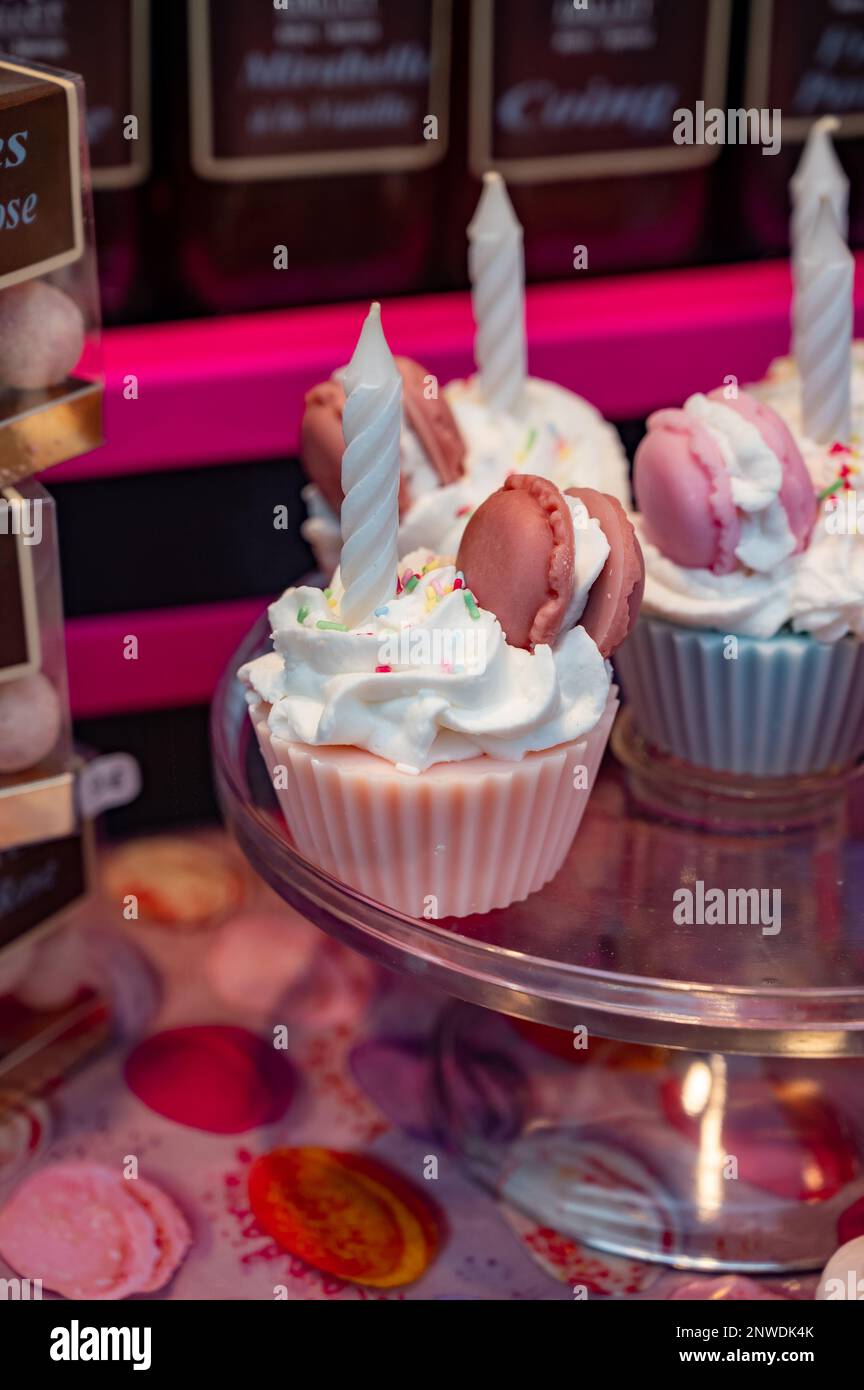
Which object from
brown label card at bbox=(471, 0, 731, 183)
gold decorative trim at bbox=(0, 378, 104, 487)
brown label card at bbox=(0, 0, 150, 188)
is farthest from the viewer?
brown label card at bbox=(471, 0, 731, 183)

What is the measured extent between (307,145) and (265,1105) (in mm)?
740

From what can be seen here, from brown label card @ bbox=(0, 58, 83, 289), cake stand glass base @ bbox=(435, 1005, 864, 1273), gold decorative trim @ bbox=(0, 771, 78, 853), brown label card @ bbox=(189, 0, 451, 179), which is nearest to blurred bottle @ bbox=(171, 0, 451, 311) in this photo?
brown label card @ bbox=(189, 0, 451, 179)

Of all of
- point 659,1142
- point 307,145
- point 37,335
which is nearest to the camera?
point 37,335

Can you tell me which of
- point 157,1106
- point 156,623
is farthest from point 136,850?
point 157,1106

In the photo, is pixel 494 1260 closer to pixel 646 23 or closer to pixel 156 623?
pixel 156 623

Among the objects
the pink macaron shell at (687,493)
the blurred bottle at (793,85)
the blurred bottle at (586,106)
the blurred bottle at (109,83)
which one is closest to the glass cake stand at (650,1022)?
the pink macaron shell at (687,493)

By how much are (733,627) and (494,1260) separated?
1.58 feet

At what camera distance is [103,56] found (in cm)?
122

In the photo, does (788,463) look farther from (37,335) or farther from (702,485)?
(37,335)

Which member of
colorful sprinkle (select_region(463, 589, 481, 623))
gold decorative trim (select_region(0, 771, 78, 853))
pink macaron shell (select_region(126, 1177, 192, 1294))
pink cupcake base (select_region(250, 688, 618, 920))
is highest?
colorful sprinkle (select_region(463, 589, 481, 623))

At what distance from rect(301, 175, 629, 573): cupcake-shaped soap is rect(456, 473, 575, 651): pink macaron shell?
0.19 metres

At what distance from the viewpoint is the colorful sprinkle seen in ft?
3.29

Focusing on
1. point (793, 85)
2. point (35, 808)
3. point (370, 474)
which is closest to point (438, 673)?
point (370, 474)

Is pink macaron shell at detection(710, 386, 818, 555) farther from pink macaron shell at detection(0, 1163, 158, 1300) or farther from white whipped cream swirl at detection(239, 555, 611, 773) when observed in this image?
pink macaron shell at detection(0, 1163, 158, 1300)
